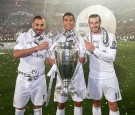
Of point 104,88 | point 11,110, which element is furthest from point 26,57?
point 11,110

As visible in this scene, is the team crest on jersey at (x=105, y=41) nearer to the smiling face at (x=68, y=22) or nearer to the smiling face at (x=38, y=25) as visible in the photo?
the smiling face at (x=68, y=22)

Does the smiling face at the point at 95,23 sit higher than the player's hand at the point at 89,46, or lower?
higher

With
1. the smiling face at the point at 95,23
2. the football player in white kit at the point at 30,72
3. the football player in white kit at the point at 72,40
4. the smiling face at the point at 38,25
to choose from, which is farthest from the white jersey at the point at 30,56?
the smiling face at the point at 95,23

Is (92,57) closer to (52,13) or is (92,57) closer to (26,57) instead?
(26,57)

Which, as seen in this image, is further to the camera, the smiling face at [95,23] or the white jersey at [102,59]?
the white jersey at [102,59]

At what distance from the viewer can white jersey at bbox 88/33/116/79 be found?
507 cm

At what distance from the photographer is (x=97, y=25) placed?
4.97 meters

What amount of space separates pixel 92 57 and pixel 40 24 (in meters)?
1.22

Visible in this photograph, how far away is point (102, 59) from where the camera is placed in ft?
16.3

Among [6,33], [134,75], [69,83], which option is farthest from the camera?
[6,33]

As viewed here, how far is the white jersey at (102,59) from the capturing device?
507cm

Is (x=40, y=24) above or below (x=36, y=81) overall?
above

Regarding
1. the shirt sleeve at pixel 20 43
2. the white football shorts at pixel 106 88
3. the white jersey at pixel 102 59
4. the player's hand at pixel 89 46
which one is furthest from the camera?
the white football shorts at pixel 106 88

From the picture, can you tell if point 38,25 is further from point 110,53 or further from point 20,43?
point 110,53
